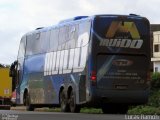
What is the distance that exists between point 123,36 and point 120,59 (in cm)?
89

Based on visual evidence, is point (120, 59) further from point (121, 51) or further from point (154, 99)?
point (154, 99)

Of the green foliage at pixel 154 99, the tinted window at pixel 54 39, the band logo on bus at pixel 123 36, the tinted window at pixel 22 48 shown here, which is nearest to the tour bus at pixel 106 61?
the band logo on bus at pixel 123 36

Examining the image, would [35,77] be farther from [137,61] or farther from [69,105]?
[137,61]

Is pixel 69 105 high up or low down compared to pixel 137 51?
down

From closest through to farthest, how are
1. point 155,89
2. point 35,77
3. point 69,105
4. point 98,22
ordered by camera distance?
point 98,22 < point 69,105 < point 35,77 < point 155,89

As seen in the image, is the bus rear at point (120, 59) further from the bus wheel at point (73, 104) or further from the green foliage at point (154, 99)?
the green foliage at point (154, 99)

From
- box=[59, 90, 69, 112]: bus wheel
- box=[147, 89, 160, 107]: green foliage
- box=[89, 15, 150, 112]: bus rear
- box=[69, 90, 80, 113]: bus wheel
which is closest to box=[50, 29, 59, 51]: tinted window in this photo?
box=[59, 90, 69, 112]: bus wheel

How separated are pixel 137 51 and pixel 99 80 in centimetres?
187

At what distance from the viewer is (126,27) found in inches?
1049

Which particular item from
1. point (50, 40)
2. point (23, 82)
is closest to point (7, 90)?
point (23, 82)

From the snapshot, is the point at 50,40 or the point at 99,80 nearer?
the point at 99,80

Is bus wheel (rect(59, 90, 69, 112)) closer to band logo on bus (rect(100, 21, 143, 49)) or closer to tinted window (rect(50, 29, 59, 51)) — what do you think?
tinted window (rect(50, 29, 59, 51))

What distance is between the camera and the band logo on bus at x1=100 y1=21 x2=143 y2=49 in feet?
86.4

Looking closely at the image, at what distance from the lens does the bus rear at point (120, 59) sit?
86.0 feet
